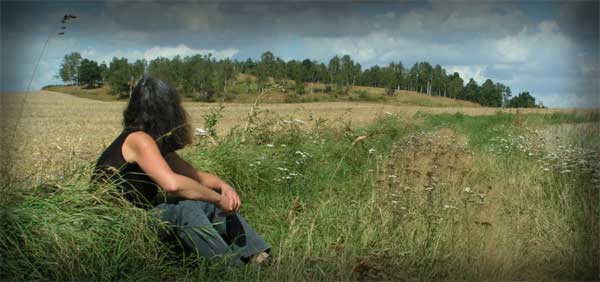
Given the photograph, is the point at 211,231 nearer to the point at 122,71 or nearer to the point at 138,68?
the point at 138,68

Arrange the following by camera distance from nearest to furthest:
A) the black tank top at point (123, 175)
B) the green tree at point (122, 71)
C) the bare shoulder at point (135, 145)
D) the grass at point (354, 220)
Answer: the grass at point (354, 220), the bare shoulder at point (135, 145), the black tank top at point (123, 175), the green tree at point (122, 71)

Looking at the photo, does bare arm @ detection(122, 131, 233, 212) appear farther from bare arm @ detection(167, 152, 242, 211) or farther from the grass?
bare arm @ detection(167, 152, 242, 211)

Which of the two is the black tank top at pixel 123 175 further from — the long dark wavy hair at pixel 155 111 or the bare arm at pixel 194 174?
the bare arm at pixel 194 174

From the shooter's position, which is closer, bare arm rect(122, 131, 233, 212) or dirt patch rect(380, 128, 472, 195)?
bare arm rect(122, 131, 233, 212)

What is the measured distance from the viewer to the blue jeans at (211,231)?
3.49 meters

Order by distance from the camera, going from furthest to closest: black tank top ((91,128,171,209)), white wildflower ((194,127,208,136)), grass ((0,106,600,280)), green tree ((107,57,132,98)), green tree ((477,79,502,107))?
green tree ((477,79,502,107)), white wildflower ((194,127,208,136)), green tree ((107,57,132,98)), black tank top ((91,128,171,209)), grass ((0,106,600,280))

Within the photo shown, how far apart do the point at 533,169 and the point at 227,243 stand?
363 cm

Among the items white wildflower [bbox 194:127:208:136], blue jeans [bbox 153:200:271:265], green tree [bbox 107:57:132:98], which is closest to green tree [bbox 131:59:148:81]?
green tree [bbox 107:57:132:98]

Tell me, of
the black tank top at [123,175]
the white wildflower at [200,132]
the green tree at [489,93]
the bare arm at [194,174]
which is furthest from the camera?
the green tree at [489,93]

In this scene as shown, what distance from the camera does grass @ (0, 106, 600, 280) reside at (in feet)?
10.8

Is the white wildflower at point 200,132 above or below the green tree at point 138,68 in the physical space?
below

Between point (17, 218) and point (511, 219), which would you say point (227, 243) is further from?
point (511, 219)

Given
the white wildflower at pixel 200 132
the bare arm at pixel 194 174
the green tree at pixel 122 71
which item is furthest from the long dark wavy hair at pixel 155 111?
the white wildflower at pixel 200 132

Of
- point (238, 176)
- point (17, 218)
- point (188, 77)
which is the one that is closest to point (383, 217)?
point (238, 176)
